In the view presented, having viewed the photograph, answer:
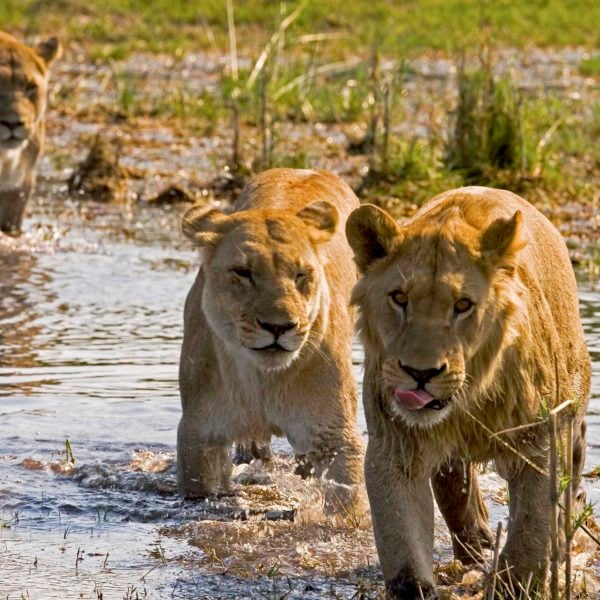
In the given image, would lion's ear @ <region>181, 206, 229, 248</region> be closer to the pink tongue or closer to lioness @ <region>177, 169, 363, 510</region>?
lioness @ <region>177, 169, 363, 510</region>

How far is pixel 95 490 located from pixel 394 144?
6422 mm

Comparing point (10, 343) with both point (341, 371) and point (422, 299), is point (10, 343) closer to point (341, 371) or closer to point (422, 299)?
point (341, 371)

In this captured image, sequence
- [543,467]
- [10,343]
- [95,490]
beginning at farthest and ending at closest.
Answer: [10,343] → [95,490] → [543,467]

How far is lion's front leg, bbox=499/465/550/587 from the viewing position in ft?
15.0

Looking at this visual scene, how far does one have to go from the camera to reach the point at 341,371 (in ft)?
19.0

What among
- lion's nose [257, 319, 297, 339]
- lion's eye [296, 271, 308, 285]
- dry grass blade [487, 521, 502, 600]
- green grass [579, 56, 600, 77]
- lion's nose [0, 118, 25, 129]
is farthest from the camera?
green grass [579, 56, 600, 77]

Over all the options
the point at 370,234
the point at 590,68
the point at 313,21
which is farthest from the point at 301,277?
the point at 313,21

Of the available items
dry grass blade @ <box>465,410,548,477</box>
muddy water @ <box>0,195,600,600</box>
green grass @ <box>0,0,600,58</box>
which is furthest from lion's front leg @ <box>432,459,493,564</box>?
green grass @ <box>0,0,600,58</box>

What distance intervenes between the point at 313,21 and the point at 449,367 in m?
17.9

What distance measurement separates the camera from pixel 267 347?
18.0 feet

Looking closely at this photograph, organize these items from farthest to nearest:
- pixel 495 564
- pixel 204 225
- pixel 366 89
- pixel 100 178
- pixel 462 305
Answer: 1. pixel 366 89
2. pixel 100 178
3. pixel 204 225
4. pixel 462 305
5. pixel 495 564

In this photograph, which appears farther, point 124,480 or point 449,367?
point 124,480

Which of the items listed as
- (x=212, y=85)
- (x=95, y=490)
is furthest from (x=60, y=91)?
(x=95, y=490)

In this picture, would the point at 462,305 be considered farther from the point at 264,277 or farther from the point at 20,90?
the point at 20,90
